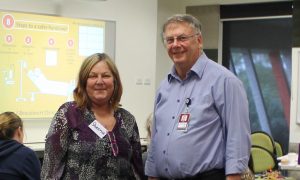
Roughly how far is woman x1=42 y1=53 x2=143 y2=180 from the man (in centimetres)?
21

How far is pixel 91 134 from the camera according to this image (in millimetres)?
2193

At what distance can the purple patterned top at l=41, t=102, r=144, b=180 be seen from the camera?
2.16 metres

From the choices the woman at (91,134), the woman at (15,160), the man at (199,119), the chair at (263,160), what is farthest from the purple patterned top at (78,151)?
the chair at (263,160)

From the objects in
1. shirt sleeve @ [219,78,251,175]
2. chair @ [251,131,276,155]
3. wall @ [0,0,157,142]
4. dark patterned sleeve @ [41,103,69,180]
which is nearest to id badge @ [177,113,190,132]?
shirt sleeve @ [219,78,251,175]

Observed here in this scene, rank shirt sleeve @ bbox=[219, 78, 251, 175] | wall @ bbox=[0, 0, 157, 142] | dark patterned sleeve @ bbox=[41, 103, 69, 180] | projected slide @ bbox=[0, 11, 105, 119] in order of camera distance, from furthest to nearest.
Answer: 1. wall @ bbox=[0, 0, 157, 142]
2. projected slide @ bbox=[0, 11, 105, 119]
3. dark patterned sleeve @ bbox=[41, 103, 69, 180]
4. shirt sleeve @ bbox=[219, 78, 251, 175]

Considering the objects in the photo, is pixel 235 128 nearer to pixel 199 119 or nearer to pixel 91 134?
pixel 199 119

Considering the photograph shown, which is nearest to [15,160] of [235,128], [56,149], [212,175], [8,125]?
[8,125]

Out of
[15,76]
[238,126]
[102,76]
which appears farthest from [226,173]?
[15,76]

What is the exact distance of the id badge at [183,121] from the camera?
214cm

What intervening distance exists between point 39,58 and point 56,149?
3.38 m

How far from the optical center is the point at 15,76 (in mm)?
5141

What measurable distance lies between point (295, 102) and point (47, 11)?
3.54m

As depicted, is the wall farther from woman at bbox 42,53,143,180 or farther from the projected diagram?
woman at bbox 42,53,143,180

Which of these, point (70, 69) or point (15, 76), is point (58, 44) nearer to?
point (70, 69)
